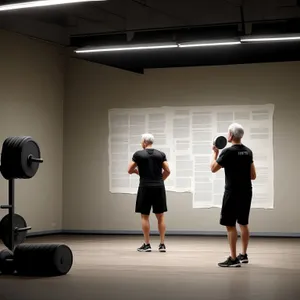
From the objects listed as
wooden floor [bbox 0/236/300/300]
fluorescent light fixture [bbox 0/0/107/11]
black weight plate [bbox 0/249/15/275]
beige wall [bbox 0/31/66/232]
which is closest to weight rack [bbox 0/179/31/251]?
black weight plate [bbox 0/249/15/275]

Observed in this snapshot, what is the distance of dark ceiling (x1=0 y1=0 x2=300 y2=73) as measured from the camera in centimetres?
950

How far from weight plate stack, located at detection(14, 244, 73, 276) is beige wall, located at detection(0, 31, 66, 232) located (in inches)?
147

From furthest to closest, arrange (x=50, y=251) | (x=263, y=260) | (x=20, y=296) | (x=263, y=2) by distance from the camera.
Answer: (x=263, y=2)
(x=263, y=260)
(x=50, y=251)
(x=20, y=296)

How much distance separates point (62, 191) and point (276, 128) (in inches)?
157

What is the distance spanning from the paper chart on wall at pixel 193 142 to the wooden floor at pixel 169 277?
66.8 inches

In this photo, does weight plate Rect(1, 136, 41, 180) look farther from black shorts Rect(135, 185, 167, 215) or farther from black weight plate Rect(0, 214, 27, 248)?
black shorts Rect(135, 185, 167, 215)

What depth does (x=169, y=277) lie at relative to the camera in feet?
20.5

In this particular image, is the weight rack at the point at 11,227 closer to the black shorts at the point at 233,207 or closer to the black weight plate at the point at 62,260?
the black weight plate at the point at 62,260

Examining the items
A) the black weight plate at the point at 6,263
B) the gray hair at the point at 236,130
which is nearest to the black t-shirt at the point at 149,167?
the gray hair at the point at 236,130

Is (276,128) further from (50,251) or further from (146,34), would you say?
(50,251)

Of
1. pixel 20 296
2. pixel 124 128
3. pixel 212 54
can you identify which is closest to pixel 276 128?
pixel 212 54

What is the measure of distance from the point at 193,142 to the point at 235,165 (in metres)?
4.07

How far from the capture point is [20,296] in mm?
5223

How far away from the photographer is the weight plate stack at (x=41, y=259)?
20.4 ft
